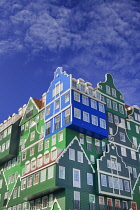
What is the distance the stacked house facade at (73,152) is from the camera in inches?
2046

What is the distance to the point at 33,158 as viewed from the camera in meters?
60.1

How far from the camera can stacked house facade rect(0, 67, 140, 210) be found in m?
52.0

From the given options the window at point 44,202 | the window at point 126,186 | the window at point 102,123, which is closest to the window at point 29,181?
the window at point 44,202

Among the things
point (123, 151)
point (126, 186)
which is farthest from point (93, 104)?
point (126, 186)

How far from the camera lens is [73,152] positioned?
5428 cm

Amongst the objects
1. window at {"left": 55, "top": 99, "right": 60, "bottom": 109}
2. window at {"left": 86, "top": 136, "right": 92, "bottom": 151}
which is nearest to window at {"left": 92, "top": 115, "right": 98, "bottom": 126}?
window at {"left": 86, "top": 136, "right": 92, "bottom": 151}

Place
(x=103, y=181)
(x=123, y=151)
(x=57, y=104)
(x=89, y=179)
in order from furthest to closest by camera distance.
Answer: (x=123, y=151)
(x=57, y=104)
(x=103, y=181)
(x=89, y=179)

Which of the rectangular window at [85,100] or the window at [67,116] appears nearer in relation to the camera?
the window at [67,116]

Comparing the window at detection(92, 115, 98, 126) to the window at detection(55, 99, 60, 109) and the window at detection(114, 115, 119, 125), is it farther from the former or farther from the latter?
the window at detection(55, 99, 60, 109)

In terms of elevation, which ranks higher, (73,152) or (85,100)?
(85,100)

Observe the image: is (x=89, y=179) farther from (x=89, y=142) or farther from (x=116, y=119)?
(x=116, y=119)

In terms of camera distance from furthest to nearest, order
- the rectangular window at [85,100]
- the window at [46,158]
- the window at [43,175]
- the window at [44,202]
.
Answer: the rectangular window at [85,100]
the window at [46,158]
the window at [44,202]
the window at [43,175]

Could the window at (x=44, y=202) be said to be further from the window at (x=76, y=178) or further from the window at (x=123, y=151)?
the window at (x=123, y=151)

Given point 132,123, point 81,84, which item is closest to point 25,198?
point 81,84
